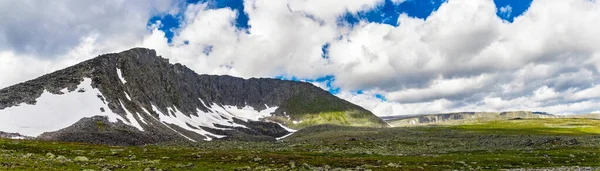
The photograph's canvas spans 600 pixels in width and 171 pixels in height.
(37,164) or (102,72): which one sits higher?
(102,72)

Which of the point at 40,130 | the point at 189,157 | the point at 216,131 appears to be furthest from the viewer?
the point at 216,131

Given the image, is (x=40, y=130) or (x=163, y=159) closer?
(x=163, y=159)

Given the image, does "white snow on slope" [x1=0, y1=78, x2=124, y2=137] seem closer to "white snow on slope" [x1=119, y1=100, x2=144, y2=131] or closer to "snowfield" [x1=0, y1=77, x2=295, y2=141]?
"snowfield" [x1=0, y1=77, x2=295, y2=141]

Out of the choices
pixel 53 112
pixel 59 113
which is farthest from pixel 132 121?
pixel 53 112

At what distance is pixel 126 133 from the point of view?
347 ft

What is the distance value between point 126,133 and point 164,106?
8416 centimetres

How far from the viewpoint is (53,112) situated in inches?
4156

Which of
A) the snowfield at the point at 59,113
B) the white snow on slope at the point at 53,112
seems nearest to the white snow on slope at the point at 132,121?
the snowfield at the point at 59,113

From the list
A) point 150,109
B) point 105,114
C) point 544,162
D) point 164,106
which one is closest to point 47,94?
point 105,114

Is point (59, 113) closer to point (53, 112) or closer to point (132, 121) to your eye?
point (53, 112)

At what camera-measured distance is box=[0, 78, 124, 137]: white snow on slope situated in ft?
305

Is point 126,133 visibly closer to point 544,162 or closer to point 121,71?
point 121,71

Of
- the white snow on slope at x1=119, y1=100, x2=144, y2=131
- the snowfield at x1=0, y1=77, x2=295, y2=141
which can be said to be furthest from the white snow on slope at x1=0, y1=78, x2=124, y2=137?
the white snow on slope at x1=119, y1=100, x2=144, y2=131

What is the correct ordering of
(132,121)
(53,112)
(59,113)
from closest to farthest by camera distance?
1. (53,112)
2. (59,113)
3. (132,121)
